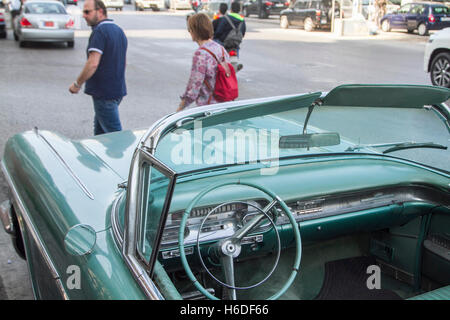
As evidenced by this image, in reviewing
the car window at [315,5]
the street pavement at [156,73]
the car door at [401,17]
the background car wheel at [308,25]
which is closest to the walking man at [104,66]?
the street pavement at [156,73]

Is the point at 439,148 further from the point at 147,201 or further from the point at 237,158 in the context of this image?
the point at 147,201

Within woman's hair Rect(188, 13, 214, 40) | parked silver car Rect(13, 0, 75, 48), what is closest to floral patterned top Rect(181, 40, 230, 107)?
woman's hair Rect(188, 13, 214, 40)

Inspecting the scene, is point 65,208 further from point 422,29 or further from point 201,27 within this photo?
point 422,29

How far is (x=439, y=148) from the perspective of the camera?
9.34ft

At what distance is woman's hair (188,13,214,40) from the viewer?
194 inches

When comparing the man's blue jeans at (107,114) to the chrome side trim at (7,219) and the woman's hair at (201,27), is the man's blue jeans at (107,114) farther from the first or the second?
the chrome side trim at (7,219)

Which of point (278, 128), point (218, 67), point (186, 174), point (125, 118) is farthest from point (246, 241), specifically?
point (125, 118)

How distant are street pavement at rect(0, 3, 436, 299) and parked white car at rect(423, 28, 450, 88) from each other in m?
0.74

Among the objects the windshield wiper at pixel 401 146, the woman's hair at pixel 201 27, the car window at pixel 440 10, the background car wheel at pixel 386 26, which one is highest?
the car window at pixel 440 10

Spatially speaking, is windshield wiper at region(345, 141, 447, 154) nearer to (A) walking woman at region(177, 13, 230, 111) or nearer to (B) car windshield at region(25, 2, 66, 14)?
(A) walking woman at region(177, 13, 230, 111)

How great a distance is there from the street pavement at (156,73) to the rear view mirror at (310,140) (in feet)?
6.18

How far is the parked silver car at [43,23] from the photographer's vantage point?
14812 millimetres

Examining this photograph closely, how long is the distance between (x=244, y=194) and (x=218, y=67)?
8.50ft

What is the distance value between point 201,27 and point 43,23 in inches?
454
